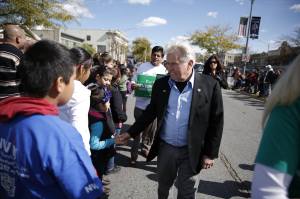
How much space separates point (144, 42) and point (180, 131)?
3811 inches

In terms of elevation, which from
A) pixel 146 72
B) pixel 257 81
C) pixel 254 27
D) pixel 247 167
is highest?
pixel 254 27

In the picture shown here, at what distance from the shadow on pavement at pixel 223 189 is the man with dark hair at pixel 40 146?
3.37 meters

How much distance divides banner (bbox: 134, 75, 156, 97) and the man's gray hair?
243 cm

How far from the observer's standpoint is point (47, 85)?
155cm

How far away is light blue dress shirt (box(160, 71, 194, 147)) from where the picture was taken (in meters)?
3.03

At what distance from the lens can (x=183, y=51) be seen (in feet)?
9.77

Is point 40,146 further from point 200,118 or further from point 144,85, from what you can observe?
point 144,85

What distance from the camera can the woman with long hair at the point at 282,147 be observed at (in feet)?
4.02

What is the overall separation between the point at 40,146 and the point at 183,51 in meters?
1.92

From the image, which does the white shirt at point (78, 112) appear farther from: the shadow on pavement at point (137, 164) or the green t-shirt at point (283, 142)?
the shadow on pavement at point (137, 164)

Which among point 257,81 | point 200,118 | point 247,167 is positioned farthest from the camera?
point 257,81

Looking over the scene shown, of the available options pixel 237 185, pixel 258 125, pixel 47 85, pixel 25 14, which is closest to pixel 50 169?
pixel 47 85

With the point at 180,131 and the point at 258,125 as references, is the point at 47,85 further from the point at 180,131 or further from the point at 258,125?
the point at 258,125

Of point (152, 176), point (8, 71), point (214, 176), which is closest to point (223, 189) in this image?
point (214, 176)
